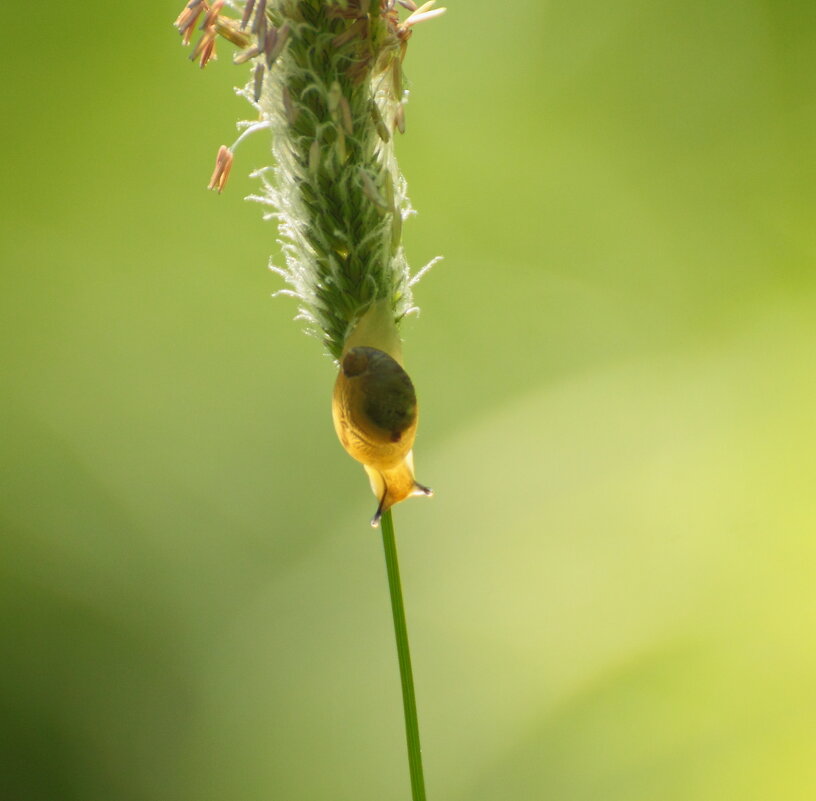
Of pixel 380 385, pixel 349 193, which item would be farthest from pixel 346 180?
pixel 380 385

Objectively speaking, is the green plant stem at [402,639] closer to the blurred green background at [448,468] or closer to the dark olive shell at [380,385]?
the dark olive shell at [380,385]

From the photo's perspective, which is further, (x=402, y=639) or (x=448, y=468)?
(x=448, y=468)

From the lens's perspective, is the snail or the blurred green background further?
the blurred green background

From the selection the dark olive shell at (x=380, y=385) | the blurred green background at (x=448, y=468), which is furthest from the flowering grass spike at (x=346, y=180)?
the blurred green background at (x=448, y=468)

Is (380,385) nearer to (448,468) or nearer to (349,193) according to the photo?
(349,193)

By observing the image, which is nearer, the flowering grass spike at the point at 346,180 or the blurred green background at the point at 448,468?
the flowering grass spike at the point at 346,180

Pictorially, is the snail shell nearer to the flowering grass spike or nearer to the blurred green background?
the flowering grass spike

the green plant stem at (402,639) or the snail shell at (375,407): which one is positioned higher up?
the snail shell at (375,407)

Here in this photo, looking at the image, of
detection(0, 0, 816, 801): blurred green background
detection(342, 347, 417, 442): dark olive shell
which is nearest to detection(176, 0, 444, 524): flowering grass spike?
detection(342, 347, 417, 442): dark olive shell
